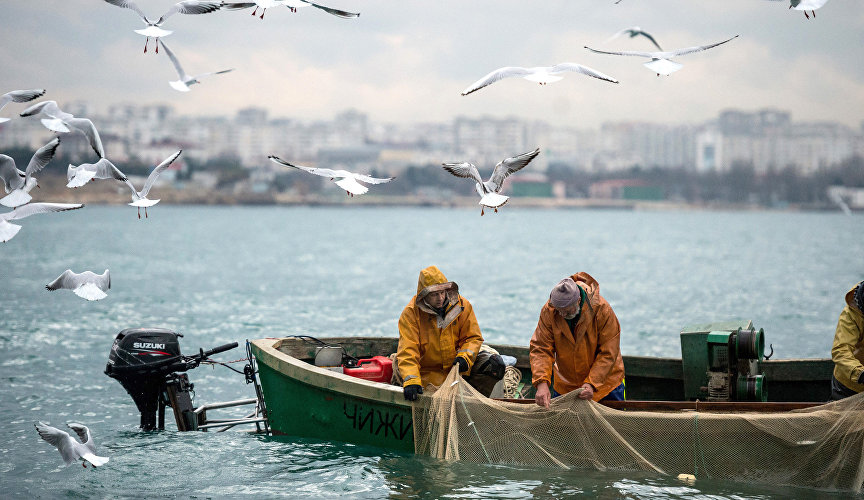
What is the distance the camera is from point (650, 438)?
7.80 meters

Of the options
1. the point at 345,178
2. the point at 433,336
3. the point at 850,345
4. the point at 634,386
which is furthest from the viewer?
the point at 634,386

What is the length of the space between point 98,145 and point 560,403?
4884 millimetres

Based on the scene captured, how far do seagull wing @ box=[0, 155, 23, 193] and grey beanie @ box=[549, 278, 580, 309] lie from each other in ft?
17.5

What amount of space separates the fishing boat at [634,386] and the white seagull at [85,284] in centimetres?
172

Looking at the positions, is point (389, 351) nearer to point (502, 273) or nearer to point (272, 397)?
point (272, 397)

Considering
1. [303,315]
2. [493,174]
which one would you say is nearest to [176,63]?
[493,174]

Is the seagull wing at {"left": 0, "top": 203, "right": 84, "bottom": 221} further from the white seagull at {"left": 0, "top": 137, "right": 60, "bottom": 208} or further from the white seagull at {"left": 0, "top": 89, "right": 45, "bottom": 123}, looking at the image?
the white seagull at {"left": 0, "top": 89, "right": 45, "bottom": 123}

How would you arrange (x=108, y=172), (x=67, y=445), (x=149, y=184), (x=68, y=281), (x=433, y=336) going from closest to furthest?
(x=67, y=445), (x=433, y=336), (x=108, y=172), (x=68, y=281), (x=149, y=184)

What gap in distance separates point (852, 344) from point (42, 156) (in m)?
7.59

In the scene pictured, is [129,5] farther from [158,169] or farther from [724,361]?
[724,361]

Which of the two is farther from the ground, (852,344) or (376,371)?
(852,344)

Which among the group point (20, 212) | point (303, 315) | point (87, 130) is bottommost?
point (303, 315)

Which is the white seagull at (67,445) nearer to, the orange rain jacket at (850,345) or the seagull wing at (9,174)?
the seagull wing at (9,174)

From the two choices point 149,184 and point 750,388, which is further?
point 149,184
